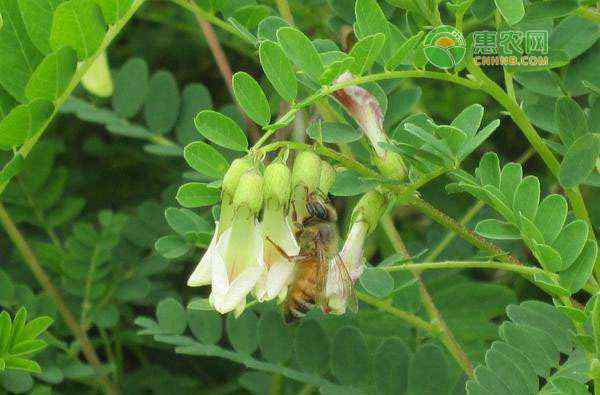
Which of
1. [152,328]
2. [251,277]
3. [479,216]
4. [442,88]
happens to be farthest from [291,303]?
[442,88]

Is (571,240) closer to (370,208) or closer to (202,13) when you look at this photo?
(370,208)

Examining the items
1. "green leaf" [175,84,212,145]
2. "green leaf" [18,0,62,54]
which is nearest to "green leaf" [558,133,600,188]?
"green leaf" [18,0,62,54]

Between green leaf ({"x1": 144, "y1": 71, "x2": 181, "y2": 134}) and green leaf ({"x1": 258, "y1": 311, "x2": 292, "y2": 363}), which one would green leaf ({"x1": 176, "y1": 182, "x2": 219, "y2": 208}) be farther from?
green leaf ({"x1": 144, "y1": 71, "x2": 181, "y2": 134})

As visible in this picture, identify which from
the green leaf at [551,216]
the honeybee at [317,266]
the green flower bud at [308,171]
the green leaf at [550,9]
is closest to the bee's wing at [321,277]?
the honeybee at [317,266]

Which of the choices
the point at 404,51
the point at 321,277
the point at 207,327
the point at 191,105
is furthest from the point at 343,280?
the point at 191,105

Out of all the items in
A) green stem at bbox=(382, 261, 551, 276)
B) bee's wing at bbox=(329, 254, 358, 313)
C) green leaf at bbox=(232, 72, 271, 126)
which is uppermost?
green leaf at bbox=(232, 72, 271, 126)

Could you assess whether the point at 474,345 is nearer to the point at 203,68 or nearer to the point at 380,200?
the point at 380,200
